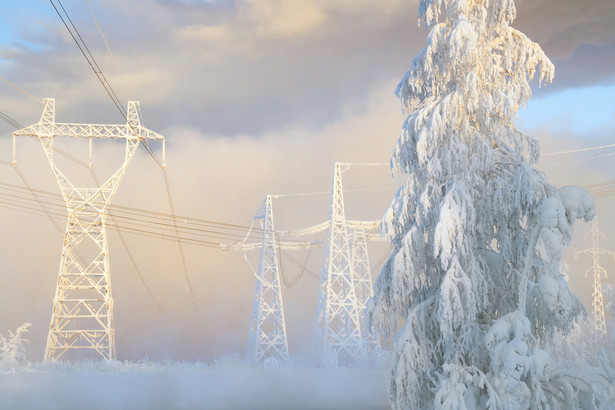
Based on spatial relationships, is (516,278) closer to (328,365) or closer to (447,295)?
(447,295)

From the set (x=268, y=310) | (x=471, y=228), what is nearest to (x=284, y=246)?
(x=268, y=310)

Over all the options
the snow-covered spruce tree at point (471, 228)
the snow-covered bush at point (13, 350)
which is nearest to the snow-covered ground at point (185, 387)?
the snow-covered bush at point (13, 350)

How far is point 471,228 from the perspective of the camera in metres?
10.4

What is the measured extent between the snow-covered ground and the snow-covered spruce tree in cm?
936

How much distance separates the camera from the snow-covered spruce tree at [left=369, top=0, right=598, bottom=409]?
31.6 feet

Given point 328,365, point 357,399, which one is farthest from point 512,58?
point 328,365

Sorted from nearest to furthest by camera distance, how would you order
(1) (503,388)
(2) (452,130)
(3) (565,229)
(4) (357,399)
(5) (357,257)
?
1. (1) (503,388)
2. (3) (565,229)
3. (2) (452,130)
4. (4) (357,399)
5. (5) (357,257)

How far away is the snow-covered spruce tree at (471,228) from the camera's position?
31.6 ft

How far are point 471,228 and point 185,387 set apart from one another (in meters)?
12.0

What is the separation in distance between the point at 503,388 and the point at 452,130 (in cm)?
454

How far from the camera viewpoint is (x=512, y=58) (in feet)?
38.1

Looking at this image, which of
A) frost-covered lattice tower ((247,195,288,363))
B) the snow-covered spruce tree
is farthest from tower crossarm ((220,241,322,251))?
the snow-covered spruce tree

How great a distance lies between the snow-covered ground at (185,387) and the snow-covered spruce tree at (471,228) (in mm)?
9360

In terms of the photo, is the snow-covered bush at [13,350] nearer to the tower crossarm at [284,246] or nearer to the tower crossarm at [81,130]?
the tower crossarm at [81,130]
